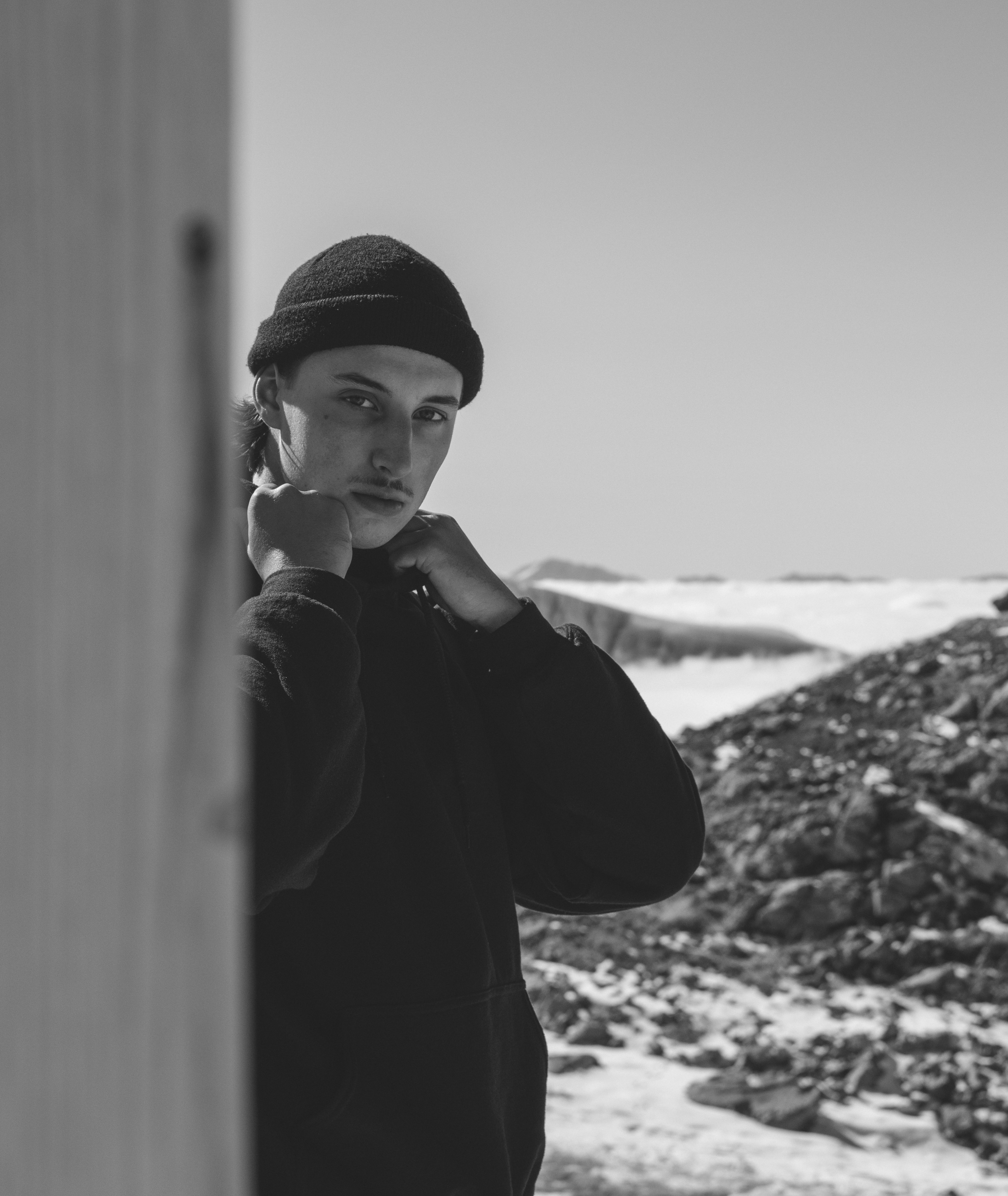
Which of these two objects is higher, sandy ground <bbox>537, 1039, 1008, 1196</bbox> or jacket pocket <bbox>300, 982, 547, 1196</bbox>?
jacket pocket <bbox>300, 982, 547, 1196</bbox>

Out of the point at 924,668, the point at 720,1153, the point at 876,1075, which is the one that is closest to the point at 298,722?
the point at 720,1153

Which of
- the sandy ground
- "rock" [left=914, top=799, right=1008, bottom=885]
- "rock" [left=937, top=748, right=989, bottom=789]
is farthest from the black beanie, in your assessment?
"rock" [left=937, top=748, right=989, bottom=789]

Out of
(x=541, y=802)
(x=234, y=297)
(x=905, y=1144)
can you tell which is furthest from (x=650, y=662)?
(x=234, y=297)

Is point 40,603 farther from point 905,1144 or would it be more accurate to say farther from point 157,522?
point 905,1144

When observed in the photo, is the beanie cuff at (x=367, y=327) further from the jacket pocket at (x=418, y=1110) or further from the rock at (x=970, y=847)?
the rock at (x=970, y=847)

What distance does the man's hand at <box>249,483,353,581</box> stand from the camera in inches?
55.2

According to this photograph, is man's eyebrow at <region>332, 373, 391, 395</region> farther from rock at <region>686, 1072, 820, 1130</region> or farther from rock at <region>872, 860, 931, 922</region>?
rock at <region>872, 860, 931, 922</region>

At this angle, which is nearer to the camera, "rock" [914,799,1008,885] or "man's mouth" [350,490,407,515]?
"man's mouth" [350,490,407,515]

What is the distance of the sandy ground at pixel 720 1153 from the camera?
399 centimetres

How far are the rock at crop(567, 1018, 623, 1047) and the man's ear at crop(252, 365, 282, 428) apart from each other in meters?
4.16

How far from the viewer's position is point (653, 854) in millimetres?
1719

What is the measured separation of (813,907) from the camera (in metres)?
6.93

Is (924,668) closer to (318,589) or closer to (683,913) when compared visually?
(683,913)

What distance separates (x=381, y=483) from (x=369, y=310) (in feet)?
0.74
